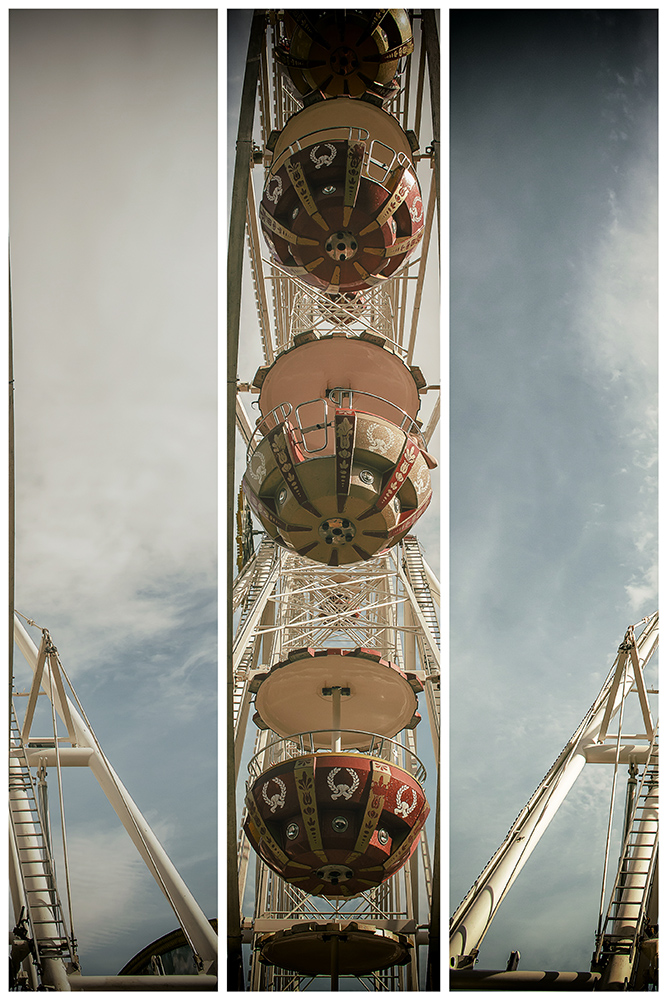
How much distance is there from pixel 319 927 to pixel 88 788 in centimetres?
194

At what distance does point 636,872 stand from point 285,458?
3.56 m

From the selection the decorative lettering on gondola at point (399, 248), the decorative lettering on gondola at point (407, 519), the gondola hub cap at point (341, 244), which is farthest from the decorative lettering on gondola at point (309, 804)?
the decorative lettering on gondola at point (399, 248)

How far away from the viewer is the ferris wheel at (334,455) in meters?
6.18

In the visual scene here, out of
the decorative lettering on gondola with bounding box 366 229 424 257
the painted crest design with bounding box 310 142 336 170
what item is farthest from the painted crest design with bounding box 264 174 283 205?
the decorative lettering on gondola with bounding box 366 229 424 257

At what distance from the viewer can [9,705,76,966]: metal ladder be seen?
5676 mm

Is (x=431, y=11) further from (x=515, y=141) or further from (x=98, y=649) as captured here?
(x=98, y=649)

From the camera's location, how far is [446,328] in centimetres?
574

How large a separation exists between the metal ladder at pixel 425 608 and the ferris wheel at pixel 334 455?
0.14ft

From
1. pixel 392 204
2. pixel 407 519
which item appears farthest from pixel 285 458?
pixel 392 204

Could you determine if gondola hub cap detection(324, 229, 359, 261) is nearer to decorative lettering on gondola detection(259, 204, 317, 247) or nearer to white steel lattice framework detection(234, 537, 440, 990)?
decorative lettering on gondola detection(259, 204, 317, 247)

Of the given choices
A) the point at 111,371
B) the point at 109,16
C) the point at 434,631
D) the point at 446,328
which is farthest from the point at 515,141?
the point at 434,631

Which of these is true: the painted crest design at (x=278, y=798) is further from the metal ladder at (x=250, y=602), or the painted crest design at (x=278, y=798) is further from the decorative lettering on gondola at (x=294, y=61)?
the decorative lettering on gondola at (x=294, y=61)

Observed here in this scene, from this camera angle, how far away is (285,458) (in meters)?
6.50

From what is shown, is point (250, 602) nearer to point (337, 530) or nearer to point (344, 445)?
point (337, 530)
